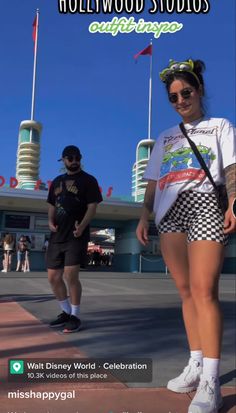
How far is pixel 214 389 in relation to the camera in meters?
2.26

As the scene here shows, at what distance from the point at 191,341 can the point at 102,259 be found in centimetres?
3341

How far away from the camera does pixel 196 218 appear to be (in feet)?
8.21

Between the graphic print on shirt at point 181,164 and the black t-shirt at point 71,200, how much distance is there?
6.21ft

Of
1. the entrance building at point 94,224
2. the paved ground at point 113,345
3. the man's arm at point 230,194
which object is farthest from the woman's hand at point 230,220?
the entrance building at point 94,224

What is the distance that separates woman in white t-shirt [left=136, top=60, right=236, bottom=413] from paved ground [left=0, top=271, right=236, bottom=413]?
0.23 metres

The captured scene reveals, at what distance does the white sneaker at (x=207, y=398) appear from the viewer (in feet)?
7.11

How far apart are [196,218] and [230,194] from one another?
0.86 ft

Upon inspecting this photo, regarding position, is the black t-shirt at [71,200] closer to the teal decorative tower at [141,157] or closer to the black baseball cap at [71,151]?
the black baseball cap at [71,151]

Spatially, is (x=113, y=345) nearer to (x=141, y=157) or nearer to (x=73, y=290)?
(x=73, y=290)

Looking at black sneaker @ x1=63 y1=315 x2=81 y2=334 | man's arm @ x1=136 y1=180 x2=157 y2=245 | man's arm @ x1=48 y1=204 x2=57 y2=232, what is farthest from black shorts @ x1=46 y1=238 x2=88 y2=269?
man's arm @ x1=136 y1=180 x2=157 y2=245

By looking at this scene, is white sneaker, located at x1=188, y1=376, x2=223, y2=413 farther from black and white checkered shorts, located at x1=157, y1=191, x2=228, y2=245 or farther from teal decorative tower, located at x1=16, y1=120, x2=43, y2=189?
teal decorative tower, located at x1=16, y1=120, x2=43, y2=189

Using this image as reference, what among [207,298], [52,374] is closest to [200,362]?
[207,298]

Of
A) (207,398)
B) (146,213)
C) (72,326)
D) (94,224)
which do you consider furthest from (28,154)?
(207,398)

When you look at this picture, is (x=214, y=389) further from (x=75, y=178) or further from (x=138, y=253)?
(x=138, y=253)
